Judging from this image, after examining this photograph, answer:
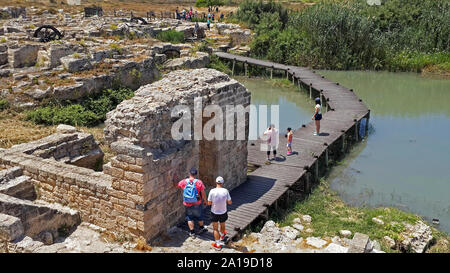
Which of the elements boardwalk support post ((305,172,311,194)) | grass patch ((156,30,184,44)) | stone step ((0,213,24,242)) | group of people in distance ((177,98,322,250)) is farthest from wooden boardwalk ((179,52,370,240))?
grass patch ((156,30,184,44))

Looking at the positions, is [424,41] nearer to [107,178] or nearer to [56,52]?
[56,52]

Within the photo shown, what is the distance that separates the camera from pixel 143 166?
23.1 ft

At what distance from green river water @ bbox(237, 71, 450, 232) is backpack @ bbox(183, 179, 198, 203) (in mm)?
4906

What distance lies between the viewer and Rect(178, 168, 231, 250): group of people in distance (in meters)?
7.38

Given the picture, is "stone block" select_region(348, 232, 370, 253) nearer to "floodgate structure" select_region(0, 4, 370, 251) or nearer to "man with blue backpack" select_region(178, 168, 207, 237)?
"floodgate structure" select_region(0, 4, 370, 251)

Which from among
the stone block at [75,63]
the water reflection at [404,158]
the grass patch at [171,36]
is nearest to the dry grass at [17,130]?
the stone block at [75,63]

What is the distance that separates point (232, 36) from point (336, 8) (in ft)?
27.2

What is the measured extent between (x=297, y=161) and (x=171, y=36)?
64.6 feet

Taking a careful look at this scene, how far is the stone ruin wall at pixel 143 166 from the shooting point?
7.25 m

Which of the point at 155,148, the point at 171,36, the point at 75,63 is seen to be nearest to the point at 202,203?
the point at 155,148

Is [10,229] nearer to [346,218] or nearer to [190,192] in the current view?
[190,192]

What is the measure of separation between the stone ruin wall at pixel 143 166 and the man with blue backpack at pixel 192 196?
0.35m

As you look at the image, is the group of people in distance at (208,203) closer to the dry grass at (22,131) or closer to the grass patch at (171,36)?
the dry grass at (22,131)

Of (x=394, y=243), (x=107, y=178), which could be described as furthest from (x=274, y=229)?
(x=107, y=178)
